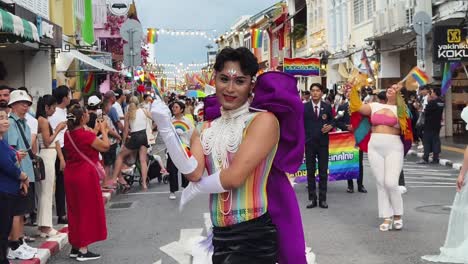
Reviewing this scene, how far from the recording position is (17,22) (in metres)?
10.2

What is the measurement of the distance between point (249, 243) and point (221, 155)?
0.51 metres

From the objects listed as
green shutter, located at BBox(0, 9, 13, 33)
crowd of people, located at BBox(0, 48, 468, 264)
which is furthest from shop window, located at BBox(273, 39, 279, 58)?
green shutter, located at BBox(0, 9, 13, 33)

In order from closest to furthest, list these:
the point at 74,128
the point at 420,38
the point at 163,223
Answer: the point at 74,128, the point at 163,223, the point at 420,38

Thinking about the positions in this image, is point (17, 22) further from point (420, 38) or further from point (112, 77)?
point (112, 77)

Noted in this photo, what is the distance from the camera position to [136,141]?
546 inches

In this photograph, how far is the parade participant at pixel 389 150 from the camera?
865 cm

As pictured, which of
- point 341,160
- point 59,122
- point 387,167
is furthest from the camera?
point 341,160

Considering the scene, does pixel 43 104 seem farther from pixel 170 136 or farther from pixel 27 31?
pixel 170 136

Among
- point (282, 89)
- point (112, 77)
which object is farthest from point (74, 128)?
point (112, 77)

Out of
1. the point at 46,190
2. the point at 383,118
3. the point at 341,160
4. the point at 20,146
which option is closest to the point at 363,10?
the point at 341,160

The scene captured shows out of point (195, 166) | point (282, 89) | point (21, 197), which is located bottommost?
point (21, 197)

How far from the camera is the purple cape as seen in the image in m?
3.95

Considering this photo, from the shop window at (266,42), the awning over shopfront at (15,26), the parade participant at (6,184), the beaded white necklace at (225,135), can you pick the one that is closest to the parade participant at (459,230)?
the beaded white necklace at (225,135)

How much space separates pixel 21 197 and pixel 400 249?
4.05 m
